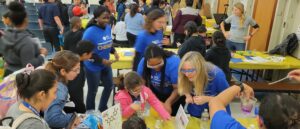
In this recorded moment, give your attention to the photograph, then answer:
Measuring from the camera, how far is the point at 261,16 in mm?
6922

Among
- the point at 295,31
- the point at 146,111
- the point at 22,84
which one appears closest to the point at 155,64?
the point at 146,111

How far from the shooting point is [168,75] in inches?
119

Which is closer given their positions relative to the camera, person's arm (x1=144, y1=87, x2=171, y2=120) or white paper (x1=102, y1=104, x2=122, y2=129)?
white paper (x1=102, y1=104, x2=122, y2=129)

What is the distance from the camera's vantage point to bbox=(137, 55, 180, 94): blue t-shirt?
2.99m

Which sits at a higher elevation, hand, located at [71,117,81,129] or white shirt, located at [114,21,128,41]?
white shirt, located at [114,21,128,41]

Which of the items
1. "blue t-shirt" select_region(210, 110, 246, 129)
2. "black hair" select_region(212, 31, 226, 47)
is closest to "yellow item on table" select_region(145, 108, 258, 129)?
"blue t-shirt" select_region(210, 110, 246, 129)

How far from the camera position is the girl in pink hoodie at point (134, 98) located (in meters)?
2.65

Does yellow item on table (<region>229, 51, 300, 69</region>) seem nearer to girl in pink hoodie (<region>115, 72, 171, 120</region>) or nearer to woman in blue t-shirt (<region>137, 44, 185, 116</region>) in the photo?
woman in blue t-shirt (<region>137, 44, 185, 116</region>)

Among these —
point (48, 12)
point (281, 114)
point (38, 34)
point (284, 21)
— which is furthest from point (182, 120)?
point (38, 34)

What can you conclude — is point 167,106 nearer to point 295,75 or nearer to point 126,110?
point 126,110

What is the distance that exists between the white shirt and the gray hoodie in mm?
3407

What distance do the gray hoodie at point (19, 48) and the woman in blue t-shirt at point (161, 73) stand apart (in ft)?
3.72

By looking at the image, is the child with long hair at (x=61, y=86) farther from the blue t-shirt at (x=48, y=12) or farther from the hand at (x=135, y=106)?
the blue t-shirt at (x=48, y=12)

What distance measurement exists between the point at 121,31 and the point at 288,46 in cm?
350
